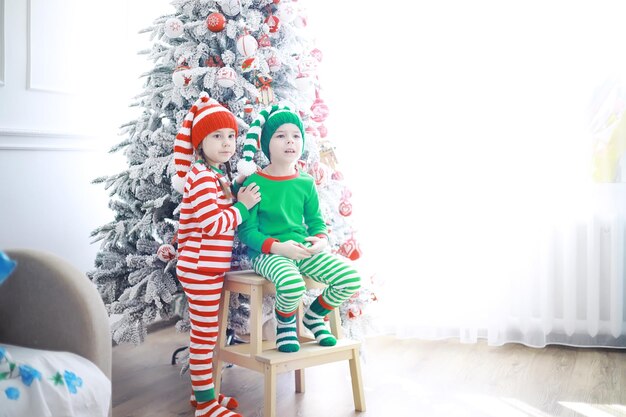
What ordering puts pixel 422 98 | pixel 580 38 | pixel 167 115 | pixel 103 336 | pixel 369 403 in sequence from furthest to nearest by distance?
pixel 422 98 < pixel 580 38 < pixel 167 115 < pixel 369 403 < pixel 103 336

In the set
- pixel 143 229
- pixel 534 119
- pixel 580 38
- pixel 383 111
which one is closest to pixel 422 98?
pixel 383 111

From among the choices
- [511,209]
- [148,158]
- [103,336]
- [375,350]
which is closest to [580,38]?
[511,209]

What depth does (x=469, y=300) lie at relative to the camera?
3.07 m

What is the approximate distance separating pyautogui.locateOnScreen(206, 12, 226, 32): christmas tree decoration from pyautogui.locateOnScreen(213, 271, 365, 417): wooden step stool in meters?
0.82

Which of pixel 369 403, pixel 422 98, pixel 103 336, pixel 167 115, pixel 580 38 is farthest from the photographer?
pixel 422 98

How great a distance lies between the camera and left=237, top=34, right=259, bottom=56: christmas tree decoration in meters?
2.32

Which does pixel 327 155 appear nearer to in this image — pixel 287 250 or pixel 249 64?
pixel 249 64

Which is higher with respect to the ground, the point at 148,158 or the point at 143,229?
the point at 148,158

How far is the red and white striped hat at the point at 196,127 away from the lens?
6.93 feet

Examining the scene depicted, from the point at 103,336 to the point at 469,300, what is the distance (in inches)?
76.1

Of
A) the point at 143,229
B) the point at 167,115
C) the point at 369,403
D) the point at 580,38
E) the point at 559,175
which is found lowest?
the point at 369,403

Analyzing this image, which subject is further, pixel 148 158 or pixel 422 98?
pixel 422 98

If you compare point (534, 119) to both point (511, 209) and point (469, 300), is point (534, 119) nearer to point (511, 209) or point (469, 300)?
point (511, 209)

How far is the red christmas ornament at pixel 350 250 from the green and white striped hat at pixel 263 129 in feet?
1.72
